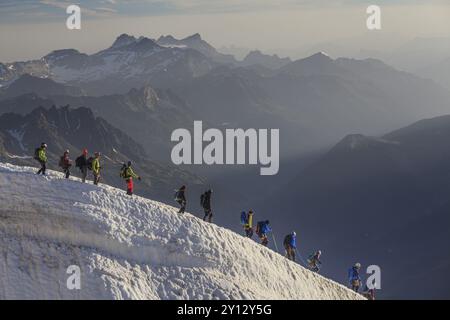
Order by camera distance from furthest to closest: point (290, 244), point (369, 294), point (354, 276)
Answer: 1. point (369, 294)
2. point (354, 276)
3. point (290, 244)

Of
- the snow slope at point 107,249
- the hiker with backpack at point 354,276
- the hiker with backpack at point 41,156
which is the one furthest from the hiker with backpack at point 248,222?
the hiker with backpack at point 41,156

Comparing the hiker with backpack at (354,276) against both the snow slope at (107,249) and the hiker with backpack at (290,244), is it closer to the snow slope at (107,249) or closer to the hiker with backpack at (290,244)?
the hiker with backpack at (290,244)

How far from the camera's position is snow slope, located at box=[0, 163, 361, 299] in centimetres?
3791

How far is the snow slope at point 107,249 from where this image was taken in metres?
37.9

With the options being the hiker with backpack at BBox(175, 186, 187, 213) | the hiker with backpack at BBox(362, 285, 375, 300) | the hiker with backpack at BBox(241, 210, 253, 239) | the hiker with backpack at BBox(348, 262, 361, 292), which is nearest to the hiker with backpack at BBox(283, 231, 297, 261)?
the hiker with backpack at BBox(241, 210, 253, 239)

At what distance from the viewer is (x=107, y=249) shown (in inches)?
1586

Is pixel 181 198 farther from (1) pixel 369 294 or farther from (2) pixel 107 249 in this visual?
(1) pixel 369 294

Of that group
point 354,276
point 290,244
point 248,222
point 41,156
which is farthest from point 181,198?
point 354,276

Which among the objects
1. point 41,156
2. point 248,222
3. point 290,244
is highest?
point 41,156
